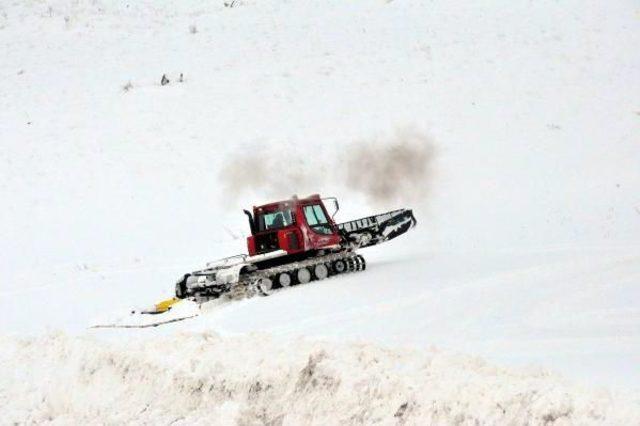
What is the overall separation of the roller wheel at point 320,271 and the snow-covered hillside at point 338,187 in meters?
0.75

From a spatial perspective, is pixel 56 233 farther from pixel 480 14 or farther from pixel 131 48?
pixel 480 14

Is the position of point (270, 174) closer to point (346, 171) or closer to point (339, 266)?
point (346, 171)

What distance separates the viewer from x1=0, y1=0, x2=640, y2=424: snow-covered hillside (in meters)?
8.12

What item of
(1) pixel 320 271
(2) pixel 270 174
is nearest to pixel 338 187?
(2) pixel 270 174

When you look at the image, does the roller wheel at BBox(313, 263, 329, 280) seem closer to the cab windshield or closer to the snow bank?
the cab windshield

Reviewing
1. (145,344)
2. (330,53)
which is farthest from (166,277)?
(330,53)

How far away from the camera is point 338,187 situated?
2634 centimetres

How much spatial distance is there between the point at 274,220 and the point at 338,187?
9.66 metres

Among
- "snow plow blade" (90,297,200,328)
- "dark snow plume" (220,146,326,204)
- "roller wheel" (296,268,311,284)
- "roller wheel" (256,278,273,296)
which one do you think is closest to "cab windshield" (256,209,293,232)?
"roller wheel" (296,268,311,284)

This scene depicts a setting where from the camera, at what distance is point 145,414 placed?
7.98 m

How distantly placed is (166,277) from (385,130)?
13814 mm

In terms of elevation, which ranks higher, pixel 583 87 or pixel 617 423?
pixel 583 87

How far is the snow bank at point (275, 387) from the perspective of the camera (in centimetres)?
578

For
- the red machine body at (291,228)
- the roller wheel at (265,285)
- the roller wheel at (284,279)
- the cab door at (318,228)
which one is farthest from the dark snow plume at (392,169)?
the roller wheel at (265,285)
